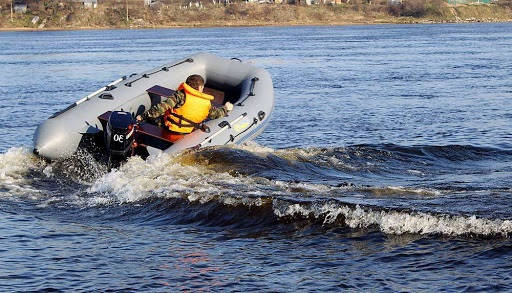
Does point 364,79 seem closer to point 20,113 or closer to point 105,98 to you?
point 20,113

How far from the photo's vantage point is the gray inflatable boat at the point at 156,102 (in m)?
11.7

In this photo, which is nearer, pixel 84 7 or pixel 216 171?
pixel 216 171

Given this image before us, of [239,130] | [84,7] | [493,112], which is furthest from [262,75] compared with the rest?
[84,7]

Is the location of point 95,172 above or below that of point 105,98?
below

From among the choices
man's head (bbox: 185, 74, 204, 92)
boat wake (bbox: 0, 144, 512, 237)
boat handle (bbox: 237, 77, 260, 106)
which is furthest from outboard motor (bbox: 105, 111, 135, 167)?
boat handle (bbox: 237, 77, 260, 106)

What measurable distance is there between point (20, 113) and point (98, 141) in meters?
8.04

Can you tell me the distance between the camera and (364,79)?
2605 cm

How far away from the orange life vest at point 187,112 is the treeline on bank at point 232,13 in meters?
73.0

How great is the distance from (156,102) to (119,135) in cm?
276

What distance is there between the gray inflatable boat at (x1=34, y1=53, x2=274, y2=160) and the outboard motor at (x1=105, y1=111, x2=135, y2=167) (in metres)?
0.02

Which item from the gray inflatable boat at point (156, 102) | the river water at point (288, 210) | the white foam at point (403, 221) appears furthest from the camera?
the gray inflatable boat at point (156, 102)

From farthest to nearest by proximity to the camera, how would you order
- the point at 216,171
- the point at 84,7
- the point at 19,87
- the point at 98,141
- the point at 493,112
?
the point at 84,7 < the point at 19,87 < the point at 493,112 < the point at 98,141 < the point at 216,171

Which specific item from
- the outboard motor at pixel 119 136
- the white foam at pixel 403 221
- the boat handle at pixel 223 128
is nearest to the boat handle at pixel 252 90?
the boat handle at pixel 223 128

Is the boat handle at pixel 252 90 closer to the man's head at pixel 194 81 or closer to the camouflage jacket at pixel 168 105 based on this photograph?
the man's head at pixel 194 81
